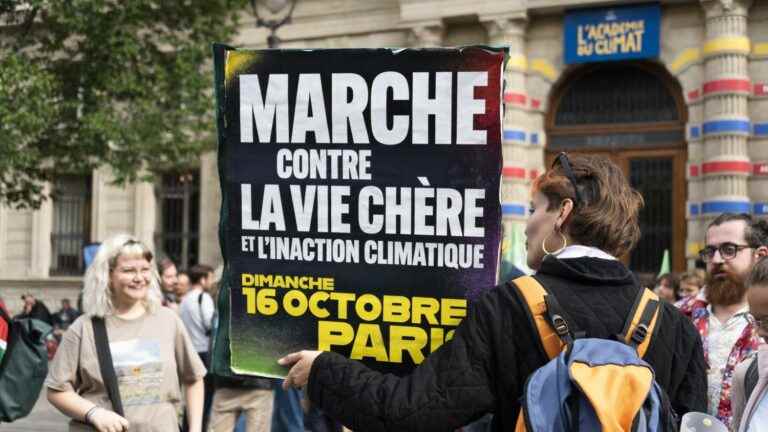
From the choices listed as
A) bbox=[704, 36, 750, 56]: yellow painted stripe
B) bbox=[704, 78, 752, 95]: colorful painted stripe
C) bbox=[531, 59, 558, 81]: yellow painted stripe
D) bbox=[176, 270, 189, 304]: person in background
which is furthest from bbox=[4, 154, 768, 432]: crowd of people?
bbox=[531, 59, 558, 81]: yellow painted stripe

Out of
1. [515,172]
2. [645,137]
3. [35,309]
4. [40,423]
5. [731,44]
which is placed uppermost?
[731,44]

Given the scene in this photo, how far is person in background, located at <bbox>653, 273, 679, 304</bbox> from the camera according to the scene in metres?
9.84

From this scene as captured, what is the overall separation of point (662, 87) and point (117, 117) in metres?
8.86

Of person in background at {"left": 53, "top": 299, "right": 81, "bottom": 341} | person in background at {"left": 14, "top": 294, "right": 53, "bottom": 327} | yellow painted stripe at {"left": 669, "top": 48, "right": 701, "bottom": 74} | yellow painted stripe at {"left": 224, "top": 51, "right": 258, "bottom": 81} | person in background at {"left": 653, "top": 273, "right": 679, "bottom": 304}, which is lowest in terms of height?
person in background at {"left": 53, "top": 299, "right": 81, "bottom": 341}

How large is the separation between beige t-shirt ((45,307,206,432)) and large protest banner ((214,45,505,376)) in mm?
1276

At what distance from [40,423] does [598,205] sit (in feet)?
31.7

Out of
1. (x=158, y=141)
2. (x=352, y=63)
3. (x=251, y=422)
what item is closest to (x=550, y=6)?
(x=158, y=141)

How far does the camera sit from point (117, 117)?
47.7 ft

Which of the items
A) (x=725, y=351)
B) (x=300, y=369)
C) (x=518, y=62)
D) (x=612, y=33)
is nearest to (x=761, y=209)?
(x=612, y=33)

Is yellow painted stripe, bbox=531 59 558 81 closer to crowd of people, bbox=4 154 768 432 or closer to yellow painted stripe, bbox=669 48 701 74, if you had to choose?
yellow painted stripe, bbox=669 48 701 74

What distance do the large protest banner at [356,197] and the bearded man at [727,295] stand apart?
1.86 m

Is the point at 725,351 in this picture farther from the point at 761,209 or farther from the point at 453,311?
the point at 761,209

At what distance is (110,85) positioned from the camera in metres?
13.9

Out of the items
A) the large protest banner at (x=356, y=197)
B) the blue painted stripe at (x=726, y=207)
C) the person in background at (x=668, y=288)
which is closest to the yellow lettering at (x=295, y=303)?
the large protest banner at (x=356, y=197)
